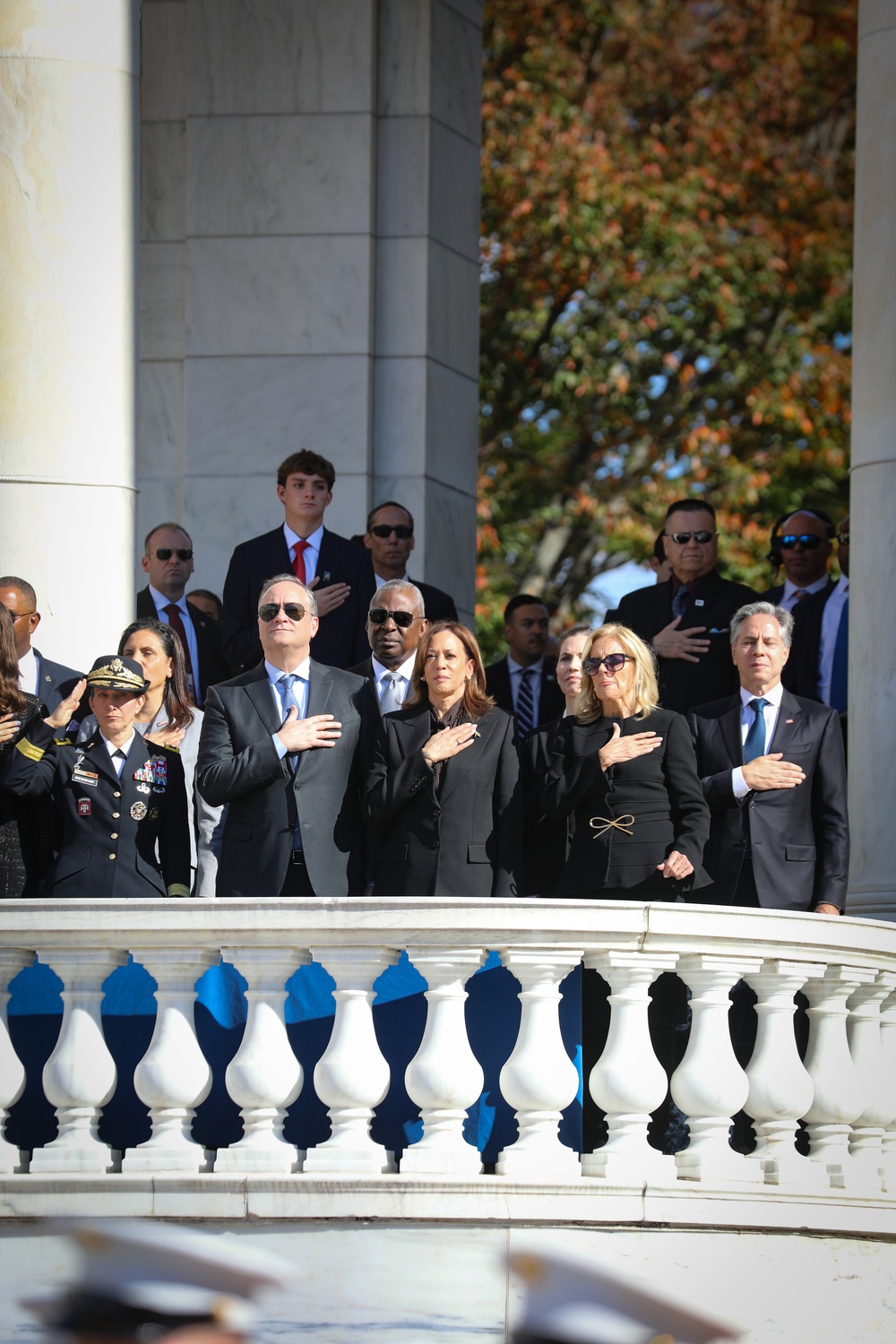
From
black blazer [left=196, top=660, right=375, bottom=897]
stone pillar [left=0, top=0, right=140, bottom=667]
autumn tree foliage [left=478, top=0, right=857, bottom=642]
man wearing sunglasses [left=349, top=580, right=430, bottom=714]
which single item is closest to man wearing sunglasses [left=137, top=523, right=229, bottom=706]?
stone pillar [left=0, top=0, right=140, bottom=667]

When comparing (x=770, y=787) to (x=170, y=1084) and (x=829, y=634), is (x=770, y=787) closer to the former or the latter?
(x=170, y=1084)

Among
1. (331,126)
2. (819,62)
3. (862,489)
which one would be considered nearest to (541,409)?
(819,62)

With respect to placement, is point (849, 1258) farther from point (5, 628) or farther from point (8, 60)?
point (8, 60)

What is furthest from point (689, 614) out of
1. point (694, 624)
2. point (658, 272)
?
point (658, 272)

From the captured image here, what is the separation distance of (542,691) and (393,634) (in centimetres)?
369

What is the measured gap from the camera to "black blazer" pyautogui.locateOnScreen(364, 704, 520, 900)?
9172 mm

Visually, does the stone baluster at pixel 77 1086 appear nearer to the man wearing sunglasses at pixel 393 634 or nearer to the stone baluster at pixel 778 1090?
the stone baluster at pixel 778 1090

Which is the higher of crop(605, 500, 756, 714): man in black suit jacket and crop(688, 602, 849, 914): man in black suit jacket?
crop(605, 500, 756, 714): man in black suit jacket

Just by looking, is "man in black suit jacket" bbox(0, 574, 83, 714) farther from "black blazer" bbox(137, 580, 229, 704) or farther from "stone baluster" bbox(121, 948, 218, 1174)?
"stone baluster" bbox(121, 948, 218, 1174)

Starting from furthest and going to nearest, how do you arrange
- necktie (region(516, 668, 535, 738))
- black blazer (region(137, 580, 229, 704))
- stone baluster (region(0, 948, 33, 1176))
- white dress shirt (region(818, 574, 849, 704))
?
necktie (region(516, 668, 535, 738)) → white dress shirt (region(818, 574, 849, 704)) → black blazer (region(137, 580, 229, 704)) → stone baluster (region(0, 948, 33, 1176))

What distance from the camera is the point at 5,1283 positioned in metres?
7.89

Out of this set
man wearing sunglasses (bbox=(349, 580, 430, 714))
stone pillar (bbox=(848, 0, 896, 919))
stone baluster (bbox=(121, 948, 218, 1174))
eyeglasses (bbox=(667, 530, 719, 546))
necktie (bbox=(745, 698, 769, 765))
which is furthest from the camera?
→ stone pillar (bbox=(848, 0, 896, 919))

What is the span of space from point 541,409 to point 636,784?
2116 cm

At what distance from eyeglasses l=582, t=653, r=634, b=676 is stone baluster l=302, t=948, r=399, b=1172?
86.9 inches
